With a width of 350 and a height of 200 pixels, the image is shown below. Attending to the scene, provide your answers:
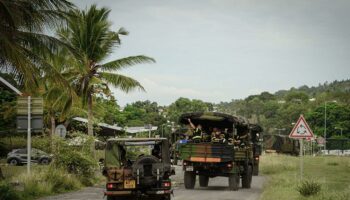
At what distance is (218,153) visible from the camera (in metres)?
23.8

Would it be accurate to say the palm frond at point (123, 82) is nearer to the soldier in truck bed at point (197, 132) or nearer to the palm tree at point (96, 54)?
the palm tree at point (96, 54)

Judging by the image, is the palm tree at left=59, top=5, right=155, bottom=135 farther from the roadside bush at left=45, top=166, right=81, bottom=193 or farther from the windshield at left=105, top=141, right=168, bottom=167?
the windshield at left=105, top=141, right=168, bottom=167

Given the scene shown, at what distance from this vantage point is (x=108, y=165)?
17891 millimetres

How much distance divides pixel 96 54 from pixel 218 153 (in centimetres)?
1158

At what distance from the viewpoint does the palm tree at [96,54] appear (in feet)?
107

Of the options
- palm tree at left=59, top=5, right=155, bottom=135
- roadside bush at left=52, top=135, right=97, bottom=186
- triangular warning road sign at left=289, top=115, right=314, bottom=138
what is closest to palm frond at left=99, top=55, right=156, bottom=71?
palm tree at left=59, top=5, right=155, bottom=135

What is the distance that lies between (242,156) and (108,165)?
8.69m

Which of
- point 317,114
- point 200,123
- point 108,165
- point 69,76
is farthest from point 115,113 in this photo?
point 108,165

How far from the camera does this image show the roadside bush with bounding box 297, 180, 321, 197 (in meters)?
19.7

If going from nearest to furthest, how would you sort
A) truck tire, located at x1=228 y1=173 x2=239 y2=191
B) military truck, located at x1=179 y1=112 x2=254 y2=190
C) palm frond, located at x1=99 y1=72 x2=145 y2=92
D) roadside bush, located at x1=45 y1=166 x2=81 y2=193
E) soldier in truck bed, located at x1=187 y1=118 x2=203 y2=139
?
roadside bush, located at x1=45 y1=166 x2=81 y2=193 → military truck, located at x1=179 y1=112 x2=254 y2=190 → truck tire, located at x1=228 y1=173 x2=239 y2=191 → soldier in truck bed, located at x1=187 y1=118 x2=203 y2=139 → palm frond, located at x1=99 y1=72 x2=145 y2=92

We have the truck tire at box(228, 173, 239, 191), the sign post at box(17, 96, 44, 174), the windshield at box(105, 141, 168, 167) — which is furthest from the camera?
the truck tire at box(228, 173, 239, 191)

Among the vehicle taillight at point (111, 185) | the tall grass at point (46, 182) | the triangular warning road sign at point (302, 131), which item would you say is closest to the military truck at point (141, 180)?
the vehicle taillight at point (111, 185)

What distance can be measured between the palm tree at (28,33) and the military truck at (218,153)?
6255 millimetres

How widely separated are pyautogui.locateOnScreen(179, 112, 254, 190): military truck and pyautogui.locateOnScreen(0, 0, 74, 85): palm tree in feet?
20.5
